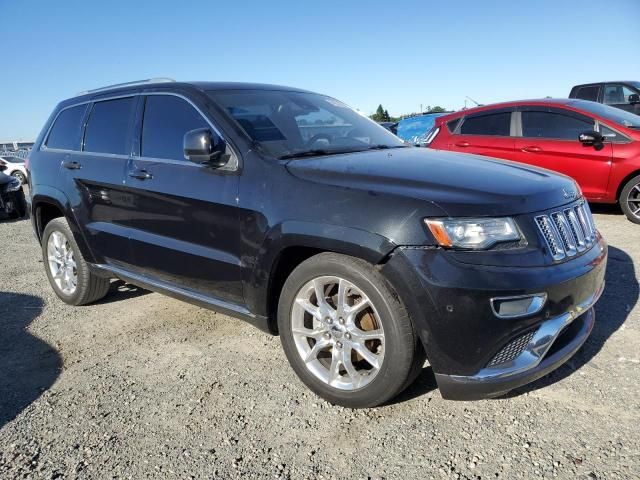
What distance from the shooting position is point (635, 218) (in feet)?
21.2

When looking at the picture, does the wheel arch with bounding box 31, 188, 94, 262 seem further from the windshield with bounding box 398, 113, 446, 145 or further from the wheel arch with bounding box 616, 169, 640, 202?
the windshield with bounding box 398, 113, 446, 145

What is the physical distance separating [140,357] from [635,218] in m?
6.17

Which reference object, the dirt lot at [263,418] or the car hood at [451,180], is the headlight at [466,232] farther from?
the dirt lot at [263,418]

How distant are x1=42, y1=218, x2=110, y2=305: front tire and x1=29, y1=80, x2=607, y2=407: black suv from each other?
43cm

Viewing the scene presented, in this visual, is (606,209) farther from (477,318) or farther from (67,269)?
(67,269)

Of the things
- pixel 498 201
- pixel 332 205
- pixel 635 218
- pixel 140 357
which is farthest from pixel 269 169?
pixel 635 218

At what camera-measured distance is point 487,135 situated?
757 centimetres

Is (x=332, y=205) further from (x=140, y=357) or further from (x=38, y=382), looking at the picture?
(x=38, y=382)

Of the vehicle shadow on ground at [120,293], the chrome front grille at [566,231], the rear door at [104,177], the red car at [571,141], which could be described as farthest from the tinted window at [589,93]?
the rear door at [104,177]

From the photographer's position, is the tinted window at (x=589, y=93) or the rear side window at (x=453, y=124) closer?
the rear side window at (x=453, y=124)

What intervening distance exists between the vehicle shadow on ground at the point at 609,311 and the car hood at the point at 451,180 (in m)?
1.01

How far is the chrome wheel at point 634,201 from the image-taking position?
21.2 ft

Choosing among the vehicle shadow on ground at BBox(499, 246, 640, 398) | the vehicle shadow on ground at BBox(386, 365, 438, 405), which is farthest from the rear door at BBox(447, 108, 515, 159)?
the vehicle shadow on ground at BBox(386, 365, 438, 405)

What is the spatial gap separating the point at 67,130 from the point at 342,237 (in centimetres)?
326
